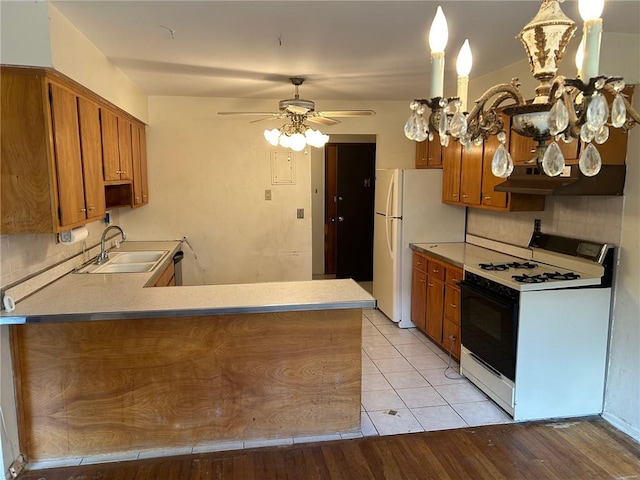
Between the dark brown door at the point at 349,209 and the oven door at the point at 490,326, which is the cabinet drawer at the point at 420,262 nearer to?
the oven door at the point at 490,326

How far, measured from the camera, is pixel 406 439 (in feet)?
9.03

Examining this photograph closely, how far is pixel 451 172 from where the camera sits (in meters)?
4.38

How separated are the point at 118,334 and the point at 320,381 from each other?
1.22 m

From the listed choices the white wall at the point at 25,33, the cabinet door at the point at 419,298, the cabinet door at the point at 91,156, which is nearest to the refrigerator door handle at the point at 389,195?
the cabinet door at the point at 419,298

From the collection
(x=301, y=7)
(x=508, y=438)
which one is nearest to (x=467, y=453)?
(x=508, y=438)

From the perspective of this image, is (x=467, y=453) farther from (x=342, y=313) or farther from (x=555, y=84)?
Answer: (x=555, y=84)

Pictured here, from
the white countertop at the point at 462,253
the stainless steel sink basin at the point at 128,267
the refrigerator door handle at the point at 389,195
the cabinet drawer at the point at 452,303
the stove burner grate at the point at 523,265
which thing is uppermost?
the refrigerator door handle at the point at 389,195

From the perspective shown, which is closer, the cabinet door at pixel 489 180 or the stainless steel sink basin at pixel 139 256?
the cabinet door at pixel 489 180

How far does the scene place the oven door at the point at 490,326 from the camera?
291cm

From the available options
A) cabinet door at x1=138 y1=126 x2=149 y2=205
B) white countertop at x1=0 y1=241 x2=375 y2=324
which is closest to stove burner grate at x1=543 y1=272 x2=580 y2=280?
white countertop at x1=0 y1=241 x2=375 y2=324

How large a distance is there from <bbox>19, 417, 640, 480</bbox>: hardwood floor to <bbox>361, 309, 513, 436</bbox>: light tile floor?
0.45 ft

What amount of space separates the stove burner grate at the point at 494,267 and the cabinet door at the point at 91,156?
281 centimetres

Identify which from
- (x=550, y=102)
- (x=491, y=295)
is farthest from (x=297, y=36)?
(x=491, y=295)

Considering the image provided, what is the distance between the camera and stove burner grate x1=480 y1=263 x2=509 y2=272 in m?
3.29
